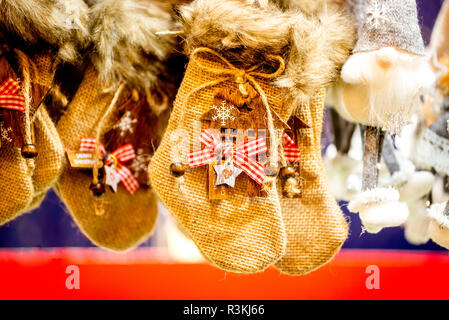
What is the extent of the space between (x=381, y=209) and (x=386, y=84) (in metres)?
0.23

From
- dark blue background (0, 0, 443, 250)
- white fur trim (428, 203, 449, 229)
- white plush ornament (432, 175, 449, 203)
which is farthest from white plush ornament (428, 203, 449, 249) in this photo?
dark blue background (0, 0, 443, 250)

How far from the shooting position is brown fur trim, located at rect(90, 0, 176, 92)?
898 millimetres

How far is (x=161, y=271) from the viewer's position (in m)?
1.22

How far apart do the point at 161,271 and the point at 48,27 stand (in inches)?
27.3

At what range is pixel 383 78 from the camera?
0.82m

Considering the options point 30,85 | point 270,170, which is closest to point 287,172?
point 270,170

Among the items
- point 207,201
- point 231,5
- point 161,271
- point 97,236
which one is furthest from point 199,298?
point 231,5

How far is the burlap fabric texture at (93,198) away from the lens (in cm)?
98

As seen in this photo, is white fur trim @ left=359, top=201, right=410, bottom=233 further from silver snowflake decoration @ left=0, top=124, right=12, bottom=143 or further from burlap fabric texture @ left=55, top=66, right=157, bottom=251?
silver snowflake decoration @ left=0, top=124, right=12, bottom=143

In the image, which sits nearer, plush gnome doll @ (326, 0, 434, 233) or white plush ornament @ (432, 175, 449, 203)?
plush gnome doll @ (326, 0, 434, 233)

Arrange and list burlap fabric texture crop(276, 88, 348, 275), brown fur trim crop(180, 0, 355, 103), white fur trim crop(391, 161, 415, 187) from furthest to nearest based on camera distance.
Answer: white fur trim crop(391, 161, 415, 187) → burlap fabric texture crop(276, 88, 348, 275) → brown fur trim crop(180, 0, 355, 103)

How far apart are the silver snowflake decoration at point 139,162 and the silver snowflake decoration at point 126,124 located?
0.18 feet

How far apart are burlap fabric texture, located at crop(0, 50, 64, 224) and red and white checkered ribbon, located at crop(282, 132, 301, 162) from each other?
1.49ft

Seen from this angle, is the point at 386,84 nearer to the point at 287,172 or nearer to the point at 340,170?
the point at 287,172
